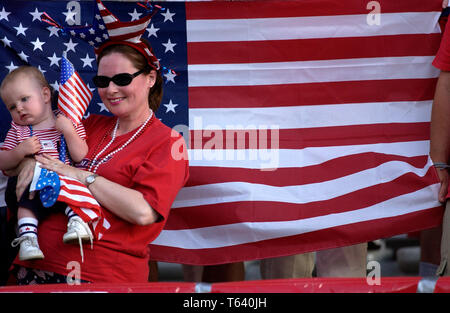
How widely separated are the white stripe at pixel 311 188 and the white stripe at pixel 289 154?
0.11 metres

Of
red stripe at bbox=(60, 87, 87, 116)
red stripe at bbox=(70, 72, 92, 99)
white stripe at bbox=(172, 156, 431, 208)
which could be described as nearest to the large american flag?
white stripe at bbox=(172, 156, 431, 208)

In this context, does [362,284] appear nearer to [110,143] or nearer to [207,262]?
[110,143]

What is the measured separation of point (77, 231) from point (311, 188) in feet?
5.39

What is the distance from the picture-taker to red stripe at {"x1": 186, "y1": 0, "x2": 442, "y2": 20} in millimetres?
4273

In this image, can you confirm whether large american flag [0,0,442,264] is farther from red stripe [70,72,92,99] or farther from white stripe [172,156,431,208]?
red stripe [70,72,92,99]

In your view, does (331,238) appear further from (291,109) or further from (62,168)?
(62,168)

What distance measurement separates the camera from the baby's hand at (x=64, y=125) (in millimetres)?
3551

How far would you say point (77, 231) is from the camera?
10.2 feet

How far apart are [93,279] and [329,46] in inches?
82.6

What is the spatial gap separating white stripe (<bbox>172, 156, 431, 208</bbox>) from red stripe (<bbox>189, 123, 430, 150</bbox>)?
19 cm

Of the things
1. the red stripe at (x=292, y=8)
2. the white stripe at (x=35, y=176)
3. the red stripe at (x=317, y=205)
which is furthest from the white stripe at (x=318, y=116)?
the white stripe at (x=35, y=176)

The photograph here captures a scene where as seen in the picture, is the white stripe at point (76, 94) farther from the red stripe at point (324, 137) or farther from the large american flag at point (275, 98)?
the red stripe at point (324, 137)

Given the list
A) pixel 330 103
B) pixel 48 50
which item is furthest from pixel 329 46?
pixel 48 50

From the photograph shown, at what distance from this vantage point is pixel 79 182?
3.24 m
